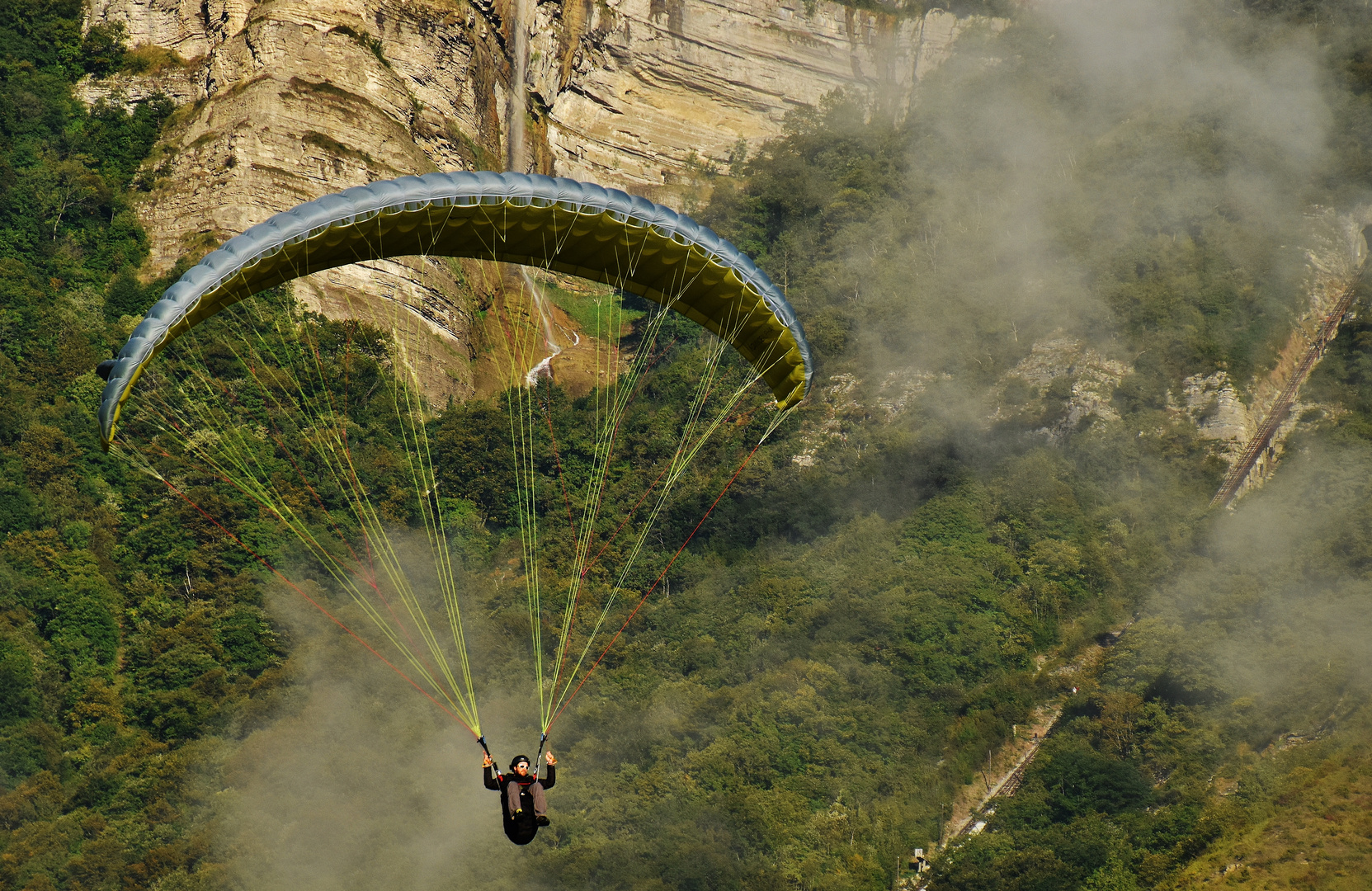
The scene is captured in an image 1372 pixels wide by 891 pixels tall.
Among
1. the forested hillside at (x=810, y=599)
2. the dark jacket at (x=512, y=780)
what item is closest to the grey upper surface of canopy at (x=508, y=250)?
the dark jacket at (x=512, y=780)

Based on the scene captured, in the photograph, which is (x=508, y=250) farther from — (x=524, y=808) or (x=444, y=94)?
(x=444, y=94)

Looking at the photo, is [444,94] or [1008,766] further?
[444,94]

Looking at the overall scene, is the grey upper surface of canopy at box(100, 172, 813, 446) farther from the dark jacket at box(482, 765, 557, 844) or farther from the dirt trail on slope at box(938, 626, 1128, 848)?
the dirt trail on slope at box(938, 626, 1128, 848)

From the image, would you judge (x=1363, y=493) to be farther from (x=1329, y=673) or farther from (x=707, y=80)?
(x=707, y=80)

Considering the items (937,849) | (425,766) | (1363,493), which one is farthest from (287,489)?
(1363,493)

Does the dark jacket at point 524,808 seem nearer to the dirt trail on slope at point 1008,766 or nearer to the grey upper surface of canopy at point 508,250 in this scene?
the grey upper surface of canopy at point 508,250

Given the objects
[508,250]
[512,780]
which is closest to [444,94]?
[508,250]

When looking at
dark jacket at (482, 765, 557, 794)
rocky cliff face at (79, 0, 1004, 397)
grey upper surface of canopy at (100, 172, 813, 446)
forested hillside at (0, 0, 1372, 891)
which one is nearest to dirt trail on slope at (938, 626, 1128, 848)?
forested hillside at (0, 0, 1372, 891)
